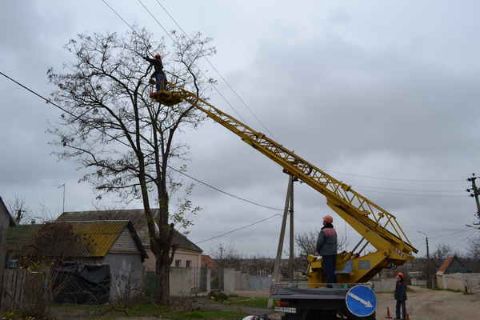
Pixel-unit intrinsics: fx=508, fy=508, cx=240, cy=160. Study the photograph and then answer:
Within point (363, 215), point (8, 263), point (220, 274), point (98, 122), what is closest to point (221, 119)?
point (363, 215)

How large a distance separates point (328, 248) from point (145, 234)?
28002 mm

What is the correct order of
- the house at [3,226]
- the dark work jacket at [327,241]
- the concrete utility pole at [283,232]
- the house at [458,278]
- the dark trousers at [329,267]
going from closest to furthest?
the dark work jacket at [327,241] → the dark trousers at [329,267] → the house at [3,226] → the concrete utility pole at [283,232] → the house at [458,278]

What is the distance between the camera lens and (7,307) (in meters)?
15.8

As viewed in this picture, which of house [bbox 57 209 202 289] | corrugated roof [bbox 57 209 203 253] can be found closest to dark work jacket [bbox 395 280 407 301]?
house [bbox 57 209 202 289]

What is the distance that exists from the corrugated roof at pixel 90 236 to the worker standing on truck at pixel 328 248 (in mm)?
17204

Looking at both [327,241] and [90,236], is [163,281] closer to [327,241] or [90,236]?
[90,236]

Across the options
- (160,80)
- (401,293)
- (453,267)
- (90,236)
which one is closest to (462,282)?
(453,267)

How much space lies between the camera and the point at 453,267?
2781 inches

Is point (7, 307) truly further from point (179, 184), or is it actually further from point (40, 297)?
point (179, 184)

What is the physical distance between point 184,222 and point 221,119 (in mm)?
7621

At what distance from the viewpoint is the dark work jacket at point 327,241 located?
475 inches

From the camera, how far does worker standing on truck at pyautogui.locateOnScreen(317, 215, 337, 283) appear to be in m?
12.1

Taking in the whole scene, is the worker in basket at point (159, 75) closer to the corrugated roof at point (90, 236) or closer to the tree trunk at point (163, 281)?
the tree trunk at point (163, 281)

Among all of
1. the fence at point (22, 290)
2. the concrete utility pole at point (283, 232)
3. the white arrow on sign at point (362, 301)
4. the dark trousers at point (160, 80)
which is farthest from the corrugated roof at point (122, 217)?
the white arrow on sign at point (362, 301)
